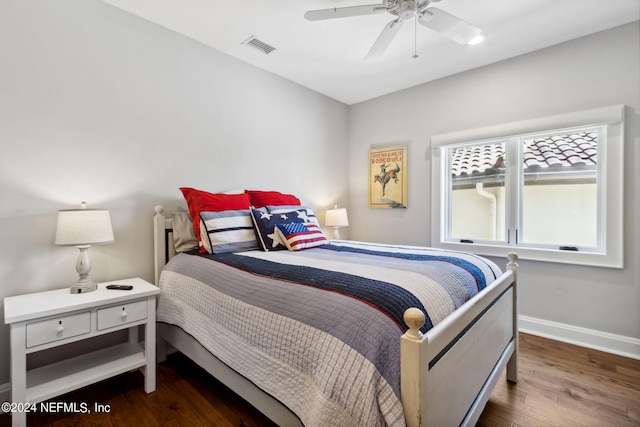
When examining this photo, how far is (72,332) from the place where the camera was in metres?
1.60

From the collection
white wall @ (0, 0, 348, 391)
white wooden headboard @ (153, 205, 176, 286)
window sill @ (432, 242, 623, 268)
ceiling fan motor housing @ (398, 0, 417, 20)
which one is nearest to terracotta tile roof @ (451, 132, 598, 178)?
window sill @ (432, 242, 623, 268)

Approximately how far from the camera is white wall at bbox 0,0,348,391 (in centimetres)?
180

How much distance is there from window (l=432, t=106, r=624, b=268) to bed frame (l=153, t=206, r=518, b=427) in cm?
115

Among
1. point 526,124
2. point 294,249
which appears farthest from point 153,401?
→ point 526,124

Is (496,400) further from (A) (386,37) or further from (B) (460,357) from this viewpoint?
(A) (386,37)

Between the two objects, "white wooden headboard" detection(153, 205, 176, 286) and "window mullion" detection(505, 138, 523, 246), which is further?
"window mullion" detection(505, 138, 523, 246)

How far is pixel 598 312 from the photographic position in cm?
247

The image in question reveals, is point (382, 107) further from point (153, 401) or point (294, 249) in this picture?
point (153, 401)

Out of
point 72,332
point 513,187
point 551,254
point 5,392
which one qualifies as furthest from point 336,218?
point 5,392

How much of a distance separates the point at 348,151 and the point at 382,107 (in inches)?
28.9

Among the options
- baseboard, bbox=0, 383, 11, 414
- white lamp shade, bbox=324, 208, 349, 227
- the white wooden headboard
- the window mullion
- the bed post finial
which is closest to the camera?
the bed post finial

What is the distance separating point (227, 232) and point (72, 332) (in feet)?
3.34

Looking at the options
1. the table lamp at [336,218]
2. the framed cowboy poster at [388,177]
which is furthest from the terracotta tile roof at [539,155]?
the table lamp at [336,218]

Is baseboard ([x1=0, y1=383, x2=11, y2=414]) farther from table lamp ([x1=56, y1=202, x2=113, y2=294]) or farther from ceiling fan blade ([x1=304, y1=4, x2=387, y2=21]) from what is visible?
ceiling fan blade ([x1=304, y1=4, x2=387, y2=21])
